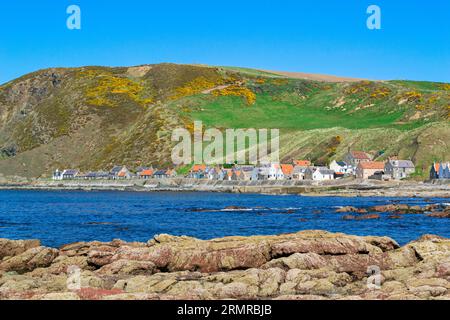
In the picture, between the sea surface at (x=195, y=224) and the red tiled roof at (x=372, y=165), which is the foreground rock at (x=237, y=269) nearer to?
the sea surface at (x=195, y=224)

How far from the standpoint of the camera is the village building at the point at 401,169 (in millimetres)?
148250

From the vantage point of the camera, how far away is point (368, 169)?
513 feet

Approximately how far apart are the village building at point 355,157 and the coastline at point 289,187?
23353 millimetres

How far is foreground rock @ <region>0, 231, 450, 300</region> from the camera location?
27.1 metres

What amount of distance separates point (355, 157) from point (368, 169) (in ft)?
52.1

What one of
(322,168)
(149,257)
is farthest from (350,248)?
(322,168)

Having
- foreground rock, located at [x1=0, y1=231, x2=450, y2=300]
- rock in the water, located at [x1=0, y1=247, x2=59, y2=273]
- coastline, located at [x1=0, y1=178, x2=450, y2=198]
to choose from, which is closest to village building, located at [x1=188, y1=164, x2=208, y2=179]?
coastline, located at [x1=0, y1=178, x2=450, y2=198]

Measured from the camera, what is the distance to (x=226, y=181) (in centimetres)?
17312

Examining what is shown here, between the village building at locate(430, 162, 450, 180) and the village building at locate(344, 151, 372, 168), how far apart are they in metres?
28.4

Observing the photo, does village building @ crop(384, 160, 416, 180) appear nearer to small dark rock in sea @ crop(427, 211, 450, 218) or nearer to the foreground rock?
small dark rock in sea @ crop(427, 211, 450, 218)

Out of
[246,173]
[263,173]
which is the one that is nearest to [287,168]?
[263,173]
